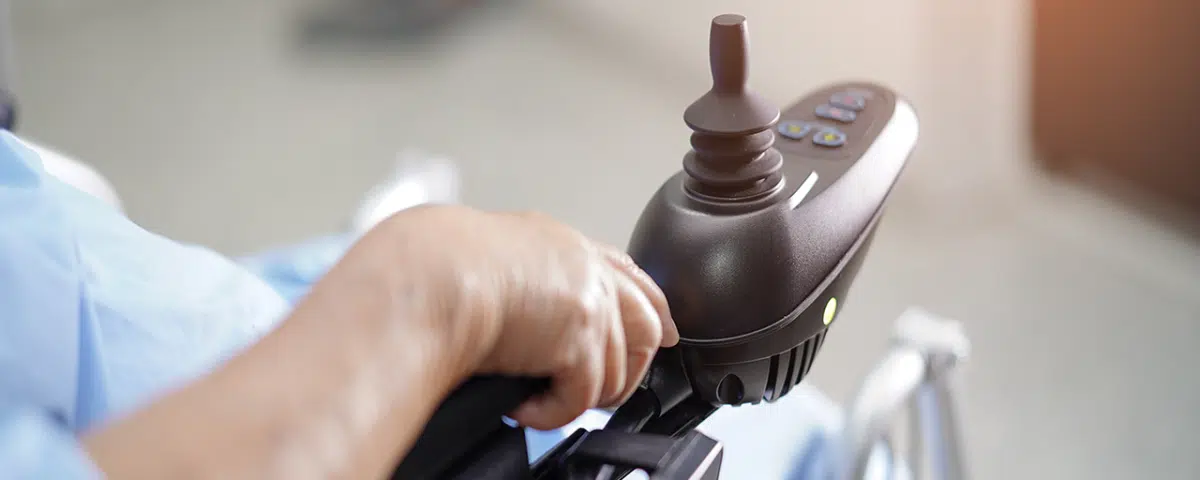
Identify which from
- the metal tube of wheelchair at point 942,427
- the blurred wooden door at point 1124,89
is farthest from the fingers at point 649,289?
the blurred wooden door at point 1124,89

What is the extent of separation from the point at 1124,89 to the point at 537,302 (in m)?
1.36

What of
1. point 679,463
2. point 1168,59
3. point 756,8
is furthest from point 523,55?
point 679,463

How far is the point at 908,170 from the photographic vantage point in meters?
1.69

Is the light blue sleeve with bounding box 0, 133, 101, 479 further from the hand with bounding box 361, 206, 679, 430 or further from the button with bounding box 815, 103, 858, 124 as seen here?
the button with bounding box 815, 103, 858, 124

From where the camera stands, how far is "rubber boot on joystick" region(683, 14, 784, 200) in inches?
18.5

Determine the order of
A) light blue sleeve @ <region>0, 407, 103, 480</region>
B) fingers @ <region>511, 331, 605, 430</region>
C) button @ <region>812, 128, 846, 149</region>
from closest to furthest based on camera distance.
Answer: light blue sleeve @ <region>0, 407, 103, 480</region>, fingers @ <region>511, 331, 605, 430</region>, button @ <region>812, 128, 846, 149</region>

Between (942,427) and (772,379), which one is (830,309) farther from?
(942,427)

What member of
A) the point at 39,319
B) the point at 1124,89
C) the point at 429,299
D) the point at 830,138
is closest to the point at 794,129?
the point at 830,138

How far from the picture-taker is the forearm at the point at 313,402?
0.31 metres

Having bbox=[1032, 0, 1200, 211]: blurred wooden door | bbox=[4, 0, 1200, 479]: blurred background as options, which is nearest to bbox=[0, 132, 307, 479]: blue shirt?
bbox=[4, 0, 1200, 479]: blurred background

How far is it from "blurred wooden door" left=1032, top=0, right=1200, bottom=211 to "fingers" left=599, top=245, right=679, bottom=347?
1.23 m

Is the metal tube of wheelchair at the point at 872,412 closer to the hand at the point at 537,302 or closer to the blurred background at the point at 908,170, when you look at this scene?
the hand at the point at 537,302

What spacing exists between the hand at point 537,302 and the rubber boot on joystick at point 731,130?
0.06 meters

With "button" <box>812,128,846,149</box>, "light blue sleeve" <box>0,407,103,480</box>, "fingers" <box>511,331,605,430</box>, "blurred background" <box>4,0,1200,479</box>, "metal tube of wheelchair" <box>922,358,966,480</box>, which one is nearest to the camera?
"light blue sleeve" <box>0,407,103,480</box>
